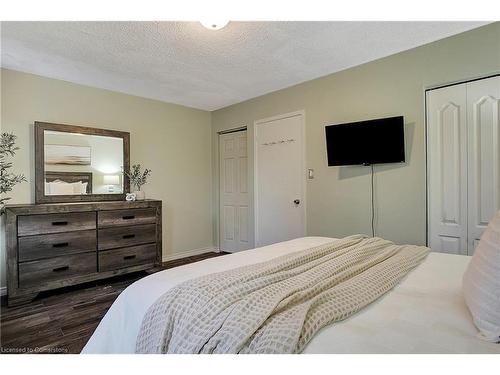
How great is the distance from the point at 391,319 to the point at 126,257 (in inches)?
122

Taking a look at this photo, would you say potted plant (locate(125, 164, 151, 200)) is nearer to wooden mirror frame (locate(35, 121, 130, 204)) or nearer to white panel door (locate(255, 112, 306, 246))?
wooden mirror frame (locate(35, 121, 130, 204))

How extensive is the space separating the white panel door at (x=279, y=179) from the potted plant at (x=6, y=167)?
284 cm

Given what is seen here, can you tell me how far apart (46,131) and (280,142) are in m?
2.82

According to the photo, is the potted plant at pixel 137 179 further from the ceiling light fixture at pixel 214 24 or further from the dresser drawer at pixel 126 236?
the ceiling light fixture at pixel 214 24

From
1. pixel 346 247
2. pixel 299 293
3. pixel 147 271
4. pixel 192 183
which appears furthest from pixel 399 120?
pixel 147 271

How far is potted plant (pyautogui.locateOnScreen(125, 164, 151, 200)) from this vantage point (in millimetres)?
3717

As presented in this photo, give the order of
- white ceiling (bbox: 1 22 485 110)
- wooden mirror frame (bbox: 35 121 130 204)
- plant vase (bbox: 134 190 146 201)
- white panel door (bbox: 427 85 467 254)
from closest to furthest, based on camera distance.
A: white ceiling (bbox: 1 22 485 110), white panel door (bbox: 427 85 467 254), wooden mirror frame (bbox: 35 121 130 204), plant vase (bbox: 134 190 146 201)

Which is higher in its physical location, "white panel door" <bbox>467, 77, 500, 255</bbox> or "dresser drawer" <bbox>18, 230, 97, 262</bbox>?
"white panel door" <bbox>467, 77, 500, 255</bbox>

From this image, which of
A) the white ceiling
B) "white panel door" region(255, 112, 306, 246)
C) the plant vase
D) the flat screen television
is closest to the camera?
the white ceiling

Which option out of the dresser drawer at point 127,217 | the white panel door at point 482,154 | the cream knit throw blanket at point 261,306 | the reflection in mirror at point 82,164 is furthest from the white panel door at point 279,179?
the cream knit throw blanket at point 261,306

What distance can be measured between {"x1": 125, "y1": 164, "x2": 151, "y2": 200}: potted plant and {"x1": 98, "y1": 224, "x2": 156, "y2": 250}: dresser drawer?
480 mm

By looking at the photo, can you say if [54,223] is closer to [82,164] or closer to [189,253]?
[82,164]

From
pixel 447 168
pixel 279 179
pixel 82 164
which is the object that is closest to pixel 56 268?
pixel 82 164

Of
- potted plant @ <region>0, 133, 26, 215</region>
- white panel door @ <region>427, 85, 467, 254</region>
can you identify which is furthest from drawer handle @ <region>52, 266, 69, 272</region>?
white panel door @ <region>427, 85, 467, 254</region>
